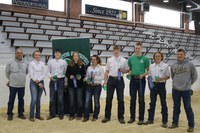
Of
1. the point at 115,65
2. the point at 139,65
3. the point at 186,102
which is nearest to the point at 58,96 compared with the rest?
the point at 115,65

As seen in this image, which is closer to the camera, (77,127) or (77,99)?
(77,127)

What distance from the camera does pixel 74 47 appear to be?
21.5 feet

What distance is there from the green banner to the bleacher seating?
10.4 feet

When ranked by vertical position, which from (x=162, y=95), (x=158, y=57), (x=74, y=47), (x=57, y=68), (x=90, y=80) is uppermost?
(x=74, y=47)

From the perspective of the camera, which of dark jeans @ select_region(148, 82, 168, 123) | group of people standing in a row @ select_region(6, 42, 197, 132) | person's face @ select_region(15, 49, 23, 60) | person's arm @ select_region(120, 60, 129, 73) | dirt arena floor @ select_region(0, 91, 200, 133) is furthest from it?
person's face @ select_region(15, 49, 23, 60)

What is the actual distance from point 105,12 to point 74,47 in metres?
10.6

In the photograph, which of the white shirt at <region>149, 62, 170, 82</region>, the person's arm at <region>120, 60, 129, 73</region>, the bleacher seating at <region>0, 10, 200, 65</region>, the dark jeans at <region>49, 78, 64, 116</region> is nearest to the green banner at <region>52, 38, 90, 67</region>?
the dark jeans at <region>49, 78, 64, 116</region>

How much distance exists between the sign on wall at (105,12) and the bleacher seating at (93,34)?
35cm

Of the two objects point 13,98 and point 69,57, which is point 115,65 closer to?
point 69,57

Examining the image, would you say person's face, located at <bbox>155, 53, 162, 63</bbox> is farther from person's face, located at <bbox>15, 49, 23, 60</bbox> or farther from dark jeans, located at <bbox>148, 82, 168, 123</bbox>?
person's face, located at <bbox>15, 49, 23, 60</bbox>

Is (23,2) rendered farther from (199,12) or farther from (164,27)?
(199,12)

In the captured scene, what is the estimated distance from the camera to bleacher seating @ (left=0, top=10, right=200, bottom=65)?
1048 centimetres

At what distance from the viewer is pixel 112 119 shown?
614cm

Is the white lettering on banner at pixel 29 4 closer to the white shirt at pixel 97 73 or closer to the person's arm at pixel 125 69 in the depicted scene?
the white shirt at pixel 97 73
